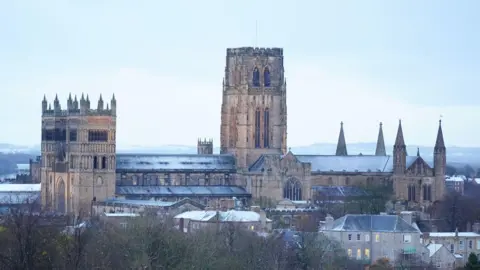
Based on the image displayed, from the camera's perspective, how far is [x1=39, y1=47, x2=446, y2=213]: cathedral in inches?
6363

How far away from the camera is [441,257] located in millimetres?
122688

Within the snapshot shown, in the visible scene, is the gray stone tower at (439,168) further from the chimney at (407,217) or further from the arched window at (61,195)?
the arched window at (61,195)

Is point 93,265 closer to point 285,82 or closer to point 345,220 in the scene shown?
point 345,220

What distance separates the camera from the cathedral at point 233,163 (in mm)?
161625

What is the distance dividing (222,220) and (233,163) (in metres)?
36.1

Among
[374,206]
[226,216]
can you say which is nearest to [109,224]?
[226,216]

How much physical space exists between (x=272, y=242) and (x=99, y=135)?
48.7 m

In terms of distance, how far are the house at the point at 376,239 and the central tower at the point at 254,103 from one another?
44706 mm

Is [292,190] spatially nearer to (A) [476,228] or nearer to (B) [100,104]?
(B) [100,104]

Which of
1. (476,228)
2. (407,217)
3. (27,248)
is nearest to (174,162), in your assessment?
(407,217)

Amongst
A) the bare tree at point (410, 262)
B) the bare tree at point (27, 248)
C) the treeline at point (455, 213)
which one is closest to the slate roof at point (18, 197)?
the treeline at point (455, 213)

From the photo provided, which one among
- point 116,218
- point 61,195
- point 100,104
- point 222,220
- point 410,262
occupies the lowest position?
point 410,262

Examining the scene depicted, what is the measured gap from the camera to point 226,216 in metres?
135

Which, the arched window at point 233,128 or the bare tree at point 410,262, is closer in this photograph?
the bare tree at point 410,262
